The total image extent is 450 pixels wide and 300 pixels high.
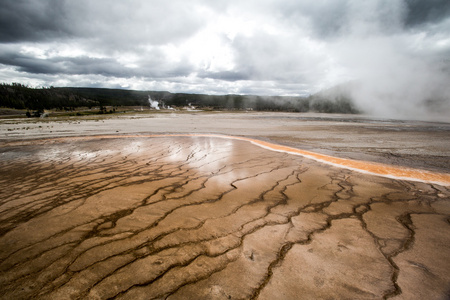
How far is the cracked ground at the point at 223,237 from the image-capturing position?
181 cm

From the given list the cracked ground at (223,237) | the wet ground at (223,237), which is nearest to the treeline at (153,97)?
the wet ground at (223,237)

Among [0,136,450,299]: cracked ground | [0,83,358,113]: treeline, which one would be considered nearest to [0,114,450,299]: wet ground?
[0,136,450,299]: cracked ground

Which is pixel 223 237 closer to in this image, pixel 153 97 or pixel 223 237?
pixel 223 237

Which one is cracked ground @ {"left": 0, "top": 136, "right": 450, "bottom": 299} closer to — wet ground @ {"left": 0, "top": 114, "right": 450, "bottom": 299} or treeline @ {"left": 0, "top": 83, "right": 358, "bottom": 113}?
wet ground @ {"left": 0, "top": 114, "right": 450, "bottom": 299}

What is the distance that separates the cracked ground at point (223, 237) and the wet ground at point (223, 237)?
14 mm

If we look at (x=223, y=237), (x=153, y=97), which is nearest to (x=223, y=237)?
(x=223, y=237)

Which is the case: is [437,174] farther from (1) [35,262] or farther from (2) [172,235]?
(1) [35,262]

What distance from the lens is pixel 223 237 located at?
2521 mm

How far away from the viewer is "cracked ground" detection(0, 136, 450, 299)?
1.81 metres

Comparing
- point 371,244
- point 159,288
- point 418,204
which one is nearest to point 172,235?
point 159,288

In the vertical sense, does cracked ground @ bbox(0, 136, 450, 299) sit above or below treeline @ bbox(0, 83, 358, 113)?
below

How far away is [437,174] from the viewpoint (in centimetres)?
525

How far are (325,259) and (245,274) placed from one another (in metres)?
0.90

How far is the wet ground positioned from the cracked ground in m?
0.01
